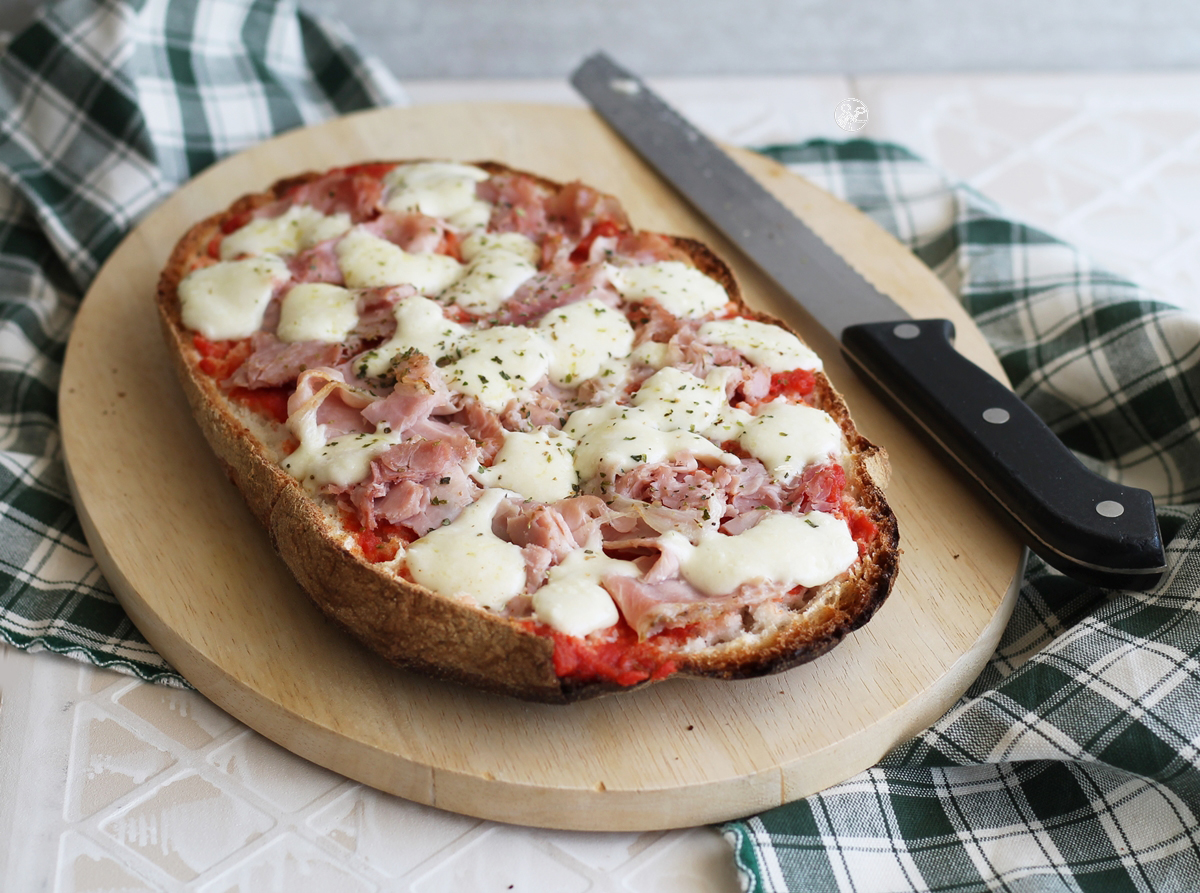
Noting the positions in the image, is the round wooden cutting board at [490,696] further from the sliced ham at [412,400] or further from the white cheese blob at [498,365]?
the white cheese blob at [498,365]

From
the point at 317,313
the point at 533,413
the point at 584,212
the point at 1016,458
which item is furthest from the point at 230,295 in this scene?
the point at 1016,458

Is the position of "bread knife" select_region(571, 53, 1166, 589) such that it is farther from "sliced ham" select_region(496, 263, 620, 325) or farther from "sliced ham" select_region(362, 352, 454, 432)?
"sliced ham" select_region(362, 352, 454, 432)

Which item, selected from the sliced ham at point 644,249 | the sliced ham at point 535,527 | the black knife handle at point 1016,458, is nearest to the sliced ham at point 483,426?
the sliced ham at point 535,527

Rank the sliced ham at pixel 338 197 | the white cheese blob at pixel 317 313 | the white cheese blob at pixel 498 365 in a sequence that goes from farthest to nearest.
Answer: the sliced ham at pixel 338 197 → the white cheese blob at pixel 317 313 → the white cheese blob at pixel 498 365

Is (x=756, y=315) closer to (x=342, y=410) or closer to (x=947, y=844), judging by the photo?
(x=342, y=410)

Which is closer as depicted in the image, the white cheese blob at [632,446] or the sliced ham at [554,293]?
the white cheese blob at [632,446]

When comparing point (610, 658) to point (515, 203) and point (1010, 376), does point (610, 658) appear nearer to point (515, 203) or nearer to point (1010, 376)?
point (515, 203)
